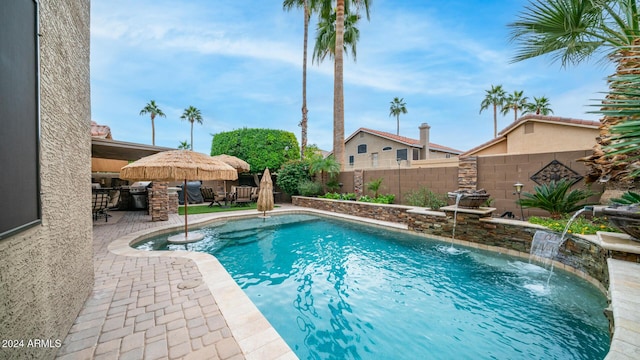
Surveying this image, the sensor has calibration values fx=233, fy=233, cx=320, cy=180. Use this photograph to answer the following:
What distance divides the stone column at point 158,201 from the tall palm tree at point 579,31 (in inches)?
464

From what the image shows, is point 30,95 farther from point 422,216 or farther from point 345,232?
point 422,216

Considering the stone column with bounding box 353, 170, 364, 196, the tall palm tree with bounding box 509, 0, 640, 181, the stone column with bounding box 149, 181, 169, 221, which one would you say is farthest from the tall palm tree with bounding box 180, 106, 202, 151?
the tall palm tree with bounding box 509, 0, 640, 181

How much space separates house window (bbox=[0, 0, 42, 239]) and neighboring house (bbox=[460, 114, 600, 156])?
1248 cm

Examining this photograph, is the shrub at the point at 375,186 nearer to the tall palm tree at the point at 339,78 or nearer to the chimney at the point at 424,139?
the tall palm tree at the point at 339,78

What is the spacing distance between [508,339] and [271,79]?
74.9ft

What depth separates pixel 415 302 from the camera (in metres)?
3.97

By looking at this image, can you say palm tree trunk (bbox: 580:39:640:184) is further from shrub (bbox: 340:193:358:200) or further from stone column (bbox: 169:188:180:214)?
stone column (bbox: 169:188:180:214)

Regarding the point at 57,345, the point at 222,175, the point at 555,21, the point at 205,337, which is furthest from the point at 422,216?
the point at 57,345

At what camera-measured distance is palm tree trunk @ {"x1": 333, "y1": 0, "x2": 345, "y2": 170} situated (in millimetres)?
13469

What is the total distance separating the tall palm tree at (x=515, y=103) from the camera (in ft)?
93.7

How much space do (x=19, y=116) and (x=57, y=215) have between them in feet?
3.89

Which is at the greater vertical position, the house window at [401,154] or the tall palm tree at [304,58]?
the tall palm tree at [304,58]

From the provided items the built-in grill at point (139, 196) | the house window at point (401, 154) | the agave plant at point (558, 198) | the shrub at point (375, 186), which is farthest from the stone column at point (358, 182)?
the built-in grill at point (139, 196)

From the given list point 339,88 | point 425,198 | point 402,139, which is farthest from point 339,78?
point 402,139
